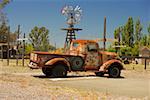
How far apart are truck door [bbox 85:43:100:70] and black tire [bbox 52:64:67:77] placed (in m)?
1.72

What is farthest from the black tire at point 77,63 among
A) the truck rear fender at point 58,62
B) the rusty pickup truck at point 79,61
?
the truck rear fender at point 58,62

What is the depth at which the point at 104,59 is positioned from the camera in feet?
68.6

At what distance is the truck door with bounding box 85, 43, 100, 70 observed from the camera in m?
20.4

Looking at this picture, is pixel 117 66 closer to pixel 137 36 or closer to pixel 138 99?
pixel 138 99

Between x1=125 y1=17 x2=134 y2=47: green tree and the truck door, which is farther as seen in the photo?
x1=125 y1=17 x2=134 y2=47: green tree

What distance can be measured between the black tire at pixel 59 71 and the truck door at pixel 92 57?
1.72 metres

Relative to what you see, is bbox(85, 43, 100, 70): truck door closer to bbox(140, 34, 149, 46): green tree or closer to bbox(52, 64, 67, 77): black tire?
bbox(52, 64, 67, 77): black tire

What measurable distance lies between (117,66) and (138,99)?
32.4 ft

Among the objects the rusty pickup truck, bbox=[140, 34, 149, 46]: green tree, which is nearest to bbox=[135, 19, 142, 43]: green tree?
bbox=[140, 34, 149, 46]: green tree

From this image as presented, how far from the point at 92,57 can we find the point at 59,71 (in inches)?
97.5

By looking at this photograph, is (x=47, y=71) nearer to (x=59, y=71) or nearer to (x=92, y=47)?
(x=59, y=71)

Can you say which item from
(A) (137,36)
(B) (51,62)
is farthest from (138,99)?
(A) (137,36)

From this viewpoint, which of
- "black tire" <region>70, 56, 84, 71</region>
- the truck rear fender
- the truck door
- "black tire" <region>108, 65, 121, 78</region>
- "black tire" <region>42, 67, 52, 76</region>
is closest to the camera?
the truck rear fender

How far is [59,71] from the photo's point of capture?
19.1 m
